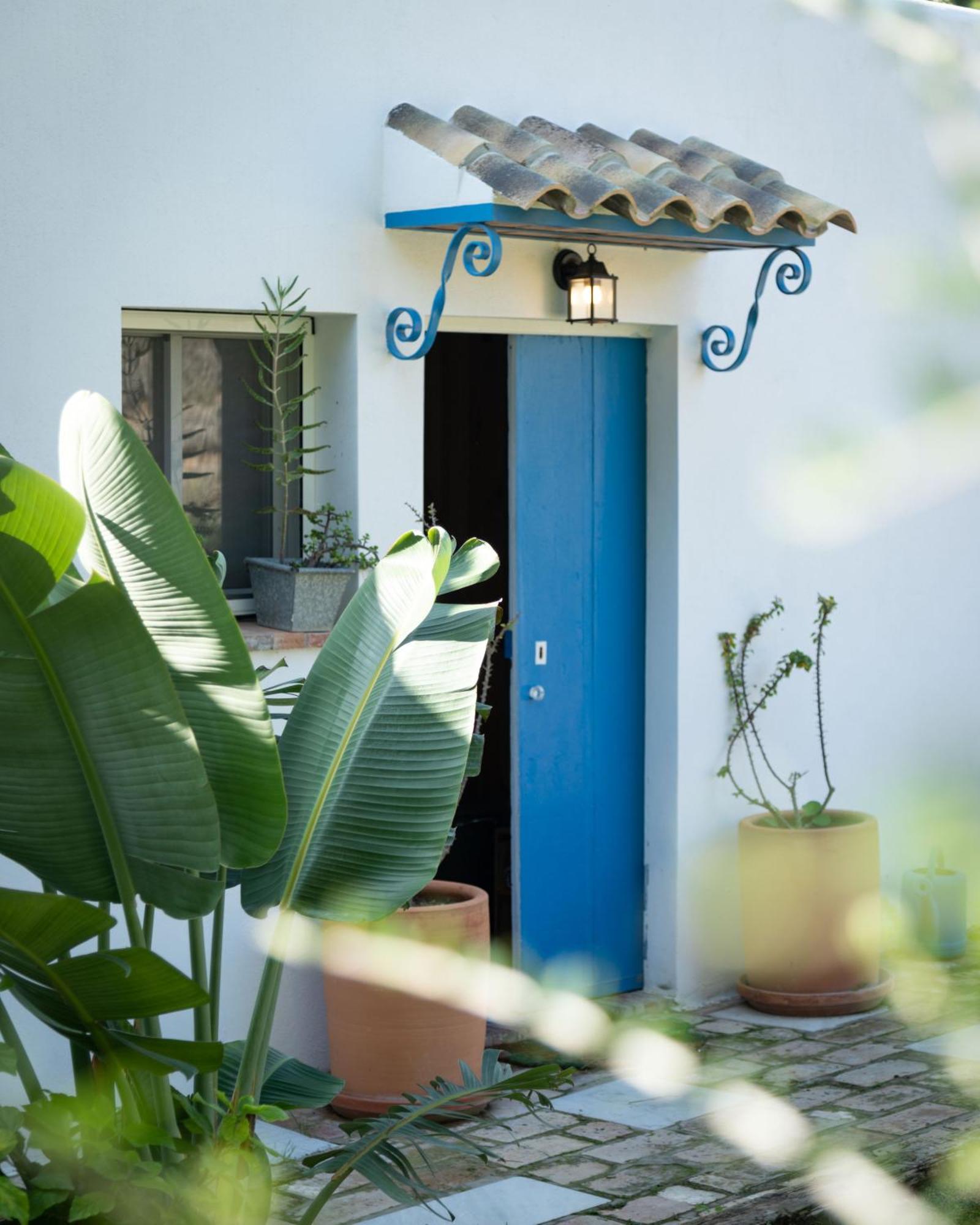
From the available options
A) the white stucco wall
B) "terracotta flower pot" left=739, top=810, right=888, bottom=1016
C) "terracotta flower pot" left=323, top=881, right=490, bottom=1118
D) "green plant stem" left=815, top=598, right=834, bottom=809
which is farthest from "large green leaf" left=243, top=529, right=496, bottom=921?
"green plant stem" left=815, top=598, right=834, bottom=809

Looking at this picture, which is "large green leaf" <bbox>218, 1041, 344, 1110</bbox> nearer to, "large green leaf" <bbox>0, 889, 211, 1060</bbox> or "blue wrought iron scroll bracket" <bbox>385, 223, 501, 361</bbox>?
"large green leaf" <bbox>0, 889, 211, 1060</bbox>

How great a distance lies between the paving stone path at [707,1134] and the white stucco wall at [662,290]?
0.76 meters

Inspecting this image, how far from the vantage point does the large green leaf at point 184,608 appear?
362cm

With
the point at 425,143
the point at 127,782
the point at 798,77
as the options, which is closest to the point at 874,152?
the point at 798,77

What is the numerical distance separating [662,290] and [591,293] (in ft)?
2.10

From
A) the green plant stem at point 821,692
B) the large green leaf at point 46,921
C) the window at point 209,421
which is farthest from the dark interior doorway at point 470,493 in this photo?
the large green leaf at point 46,921

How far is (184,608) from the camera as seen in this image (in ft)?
11.9

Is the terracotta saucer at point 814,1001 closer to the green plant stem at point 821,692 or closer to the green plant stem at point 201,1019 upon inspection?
the green plant stem at point 821,692

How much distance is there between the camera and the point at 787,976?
7691 millimetres

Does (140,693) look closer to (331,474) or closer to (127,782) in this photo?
(127,782)

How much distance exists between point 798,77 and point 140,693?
18.7 ft

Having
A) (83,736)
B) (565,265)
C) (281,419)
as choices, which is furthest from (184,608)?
(565,265)

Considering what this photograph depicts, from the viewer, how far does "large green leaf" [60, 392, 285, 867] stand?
142 inches

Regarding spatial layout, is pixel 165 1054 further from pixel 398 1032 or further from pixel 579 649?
pixel 579 649
